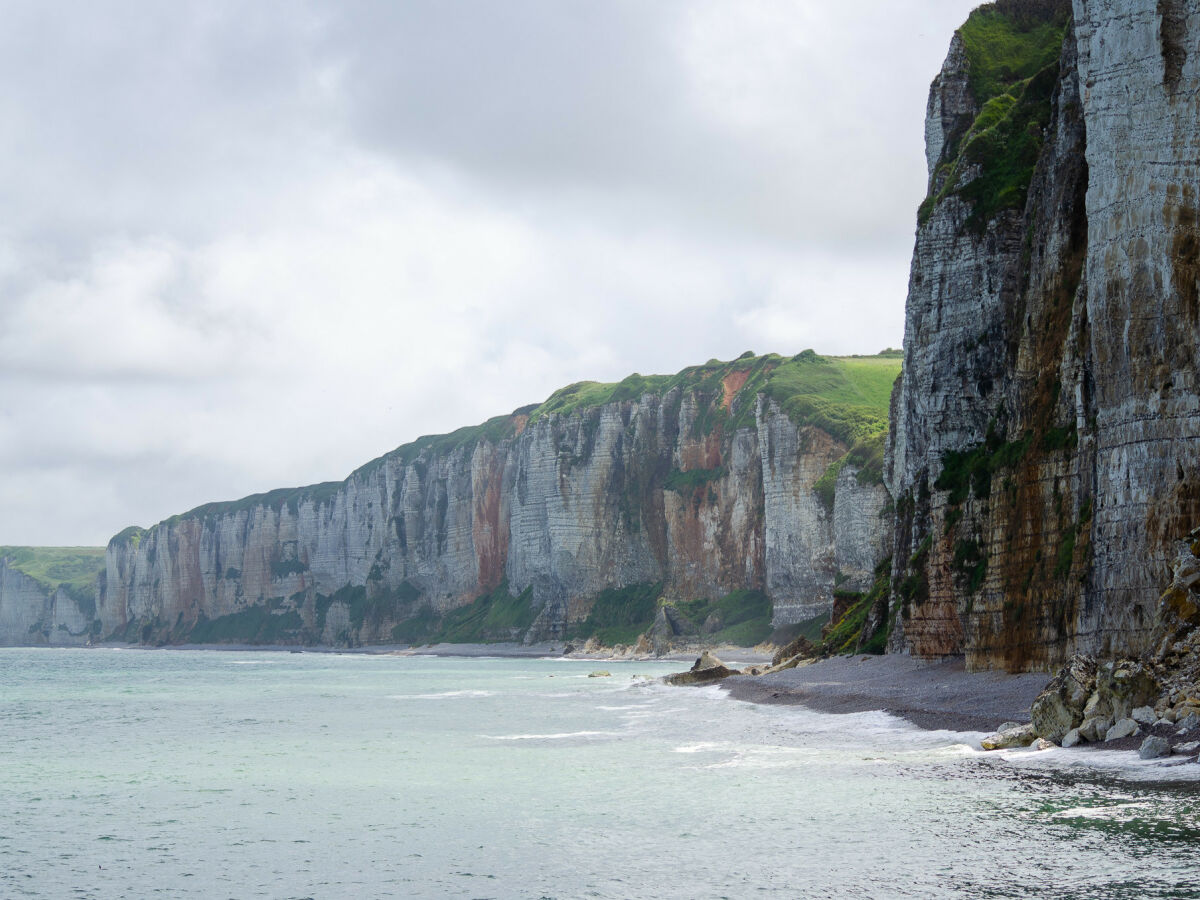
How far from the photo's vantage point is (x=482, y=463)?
176m

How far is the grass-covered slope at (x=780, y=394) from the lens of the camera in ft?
384

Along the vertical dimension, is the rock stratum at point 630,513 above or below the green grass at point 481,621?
above

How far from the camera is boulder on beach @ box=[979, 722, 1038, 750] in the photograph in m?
26.6

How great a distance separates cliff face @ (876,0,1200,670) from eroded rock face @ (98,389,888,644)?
32732mm

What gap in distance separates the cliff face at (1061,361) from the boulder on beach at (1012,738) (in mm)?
3789

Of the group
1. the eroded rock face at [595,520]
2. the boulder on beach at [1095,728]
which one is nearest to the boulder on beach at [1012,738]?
the boulder on beach at [1095,728]

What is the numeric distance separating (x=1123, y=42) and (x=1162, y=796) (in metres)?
20.2

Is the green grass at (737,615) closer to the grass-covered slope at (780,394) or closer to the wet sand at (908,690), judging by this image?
the grass-covered slope at (780,394)

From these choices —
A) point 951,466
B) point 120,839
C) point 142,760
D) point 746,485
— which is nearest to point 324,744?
point 142,760

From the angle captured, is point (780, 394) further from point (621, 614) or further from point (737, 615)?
point (621, 614)

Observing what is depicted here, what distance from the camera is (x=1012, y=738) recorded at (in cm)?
2692

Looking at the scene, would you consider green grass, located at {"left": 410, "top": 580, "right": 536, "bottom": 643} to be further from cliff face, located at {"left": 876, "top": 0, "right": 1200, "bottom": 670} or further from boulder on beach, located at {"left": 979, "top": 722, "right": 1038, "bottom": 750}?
boulder on beach, located at {"left": 979, "top": 722, "right": 1038, "bottom": 750}

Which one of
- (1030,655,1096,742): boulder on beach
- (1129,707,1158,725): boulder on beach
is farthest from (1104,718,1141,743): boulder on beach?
(1030,655,1096,742): boulder on beach

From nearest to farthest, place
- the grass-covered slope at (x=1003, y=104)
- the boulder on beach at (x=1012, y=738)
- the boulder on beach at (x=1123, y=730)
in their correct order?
the boulder on beach at (x=1123, y=730) < the boulder on beach at (x=1012, y=738) < the grass-covered slope at (x=1003, y=104)
